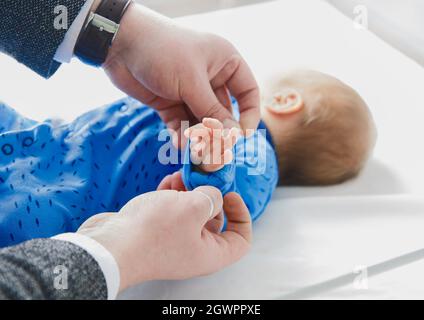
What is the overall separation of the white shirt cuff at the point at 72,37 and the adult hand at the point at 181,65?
55mm

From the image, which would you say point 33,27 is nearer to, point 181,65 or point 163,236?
point 181,65

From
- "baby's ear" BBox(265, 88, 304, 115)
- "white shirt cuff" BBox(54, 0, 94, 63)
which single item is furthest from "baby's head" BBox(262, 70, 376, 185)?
"white shirt cuff" BBox(54, 0, 94, 63)

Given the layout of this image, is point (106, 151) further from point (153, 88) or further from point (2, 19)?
point (2, 19)

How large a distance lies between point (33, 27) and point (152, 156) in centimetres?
27

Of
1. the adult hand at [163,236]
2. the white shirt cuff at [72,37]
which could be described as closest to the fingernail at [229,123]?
the adult hand at [163,236]

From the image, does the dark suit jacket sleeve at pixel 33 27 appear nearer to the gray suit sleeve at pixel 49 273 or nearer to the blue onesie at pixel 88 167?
the blue onesie at pixel 88 167

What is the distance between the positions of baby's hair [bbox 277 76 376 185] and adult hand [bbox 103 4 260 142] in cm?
14

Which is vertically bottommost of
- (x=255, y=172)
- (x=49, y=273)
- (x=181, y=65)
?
(x=49, y=273)

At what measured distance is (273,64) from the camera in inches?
48.8

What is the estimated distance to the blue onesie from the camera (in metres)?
0.79

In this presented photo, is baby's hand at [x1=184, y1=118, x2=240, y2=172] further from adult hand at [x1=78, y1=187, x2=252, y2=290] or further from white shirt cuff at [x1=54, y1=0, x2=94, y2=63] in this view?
white shirt cuff at [x1=54, y1=0, x2=94, y2=63]

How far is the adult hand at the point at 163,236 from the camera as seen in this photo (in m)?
0.59

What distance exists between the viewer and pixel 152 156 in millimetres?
890

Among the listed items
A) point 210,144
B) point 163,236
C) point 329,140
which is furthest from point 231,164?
point 329,140
